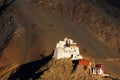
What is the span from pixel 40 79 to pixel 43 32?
7226 cm

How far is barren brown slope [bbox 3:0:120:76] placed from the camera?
162m

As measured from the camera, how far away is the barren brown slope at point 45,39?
161625 mm

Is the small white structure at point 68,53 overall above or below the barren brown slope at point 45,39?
below

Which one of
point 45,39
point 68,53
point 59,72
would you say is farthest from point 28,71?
point 45,39

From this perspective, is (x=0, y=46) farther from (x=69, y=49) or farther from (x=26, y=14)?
(x=69, y=49)

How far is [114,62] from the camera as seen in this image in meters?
174

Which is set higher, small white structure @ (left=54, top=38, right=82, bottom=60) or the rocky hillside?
small white structure @ (left=54, top=38, right=82, bottom=60)

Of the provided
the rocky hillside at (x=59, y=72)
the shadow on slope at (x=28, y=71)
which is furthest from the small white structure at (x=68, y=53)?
the shadow on slope at (x=28, y=71)

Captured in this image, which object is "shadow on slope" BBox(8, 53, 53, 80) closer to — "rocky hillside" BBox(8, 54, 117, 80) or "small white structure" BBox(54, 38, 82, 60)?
"rocky hillside" BBox(8, 54, 117, 80)

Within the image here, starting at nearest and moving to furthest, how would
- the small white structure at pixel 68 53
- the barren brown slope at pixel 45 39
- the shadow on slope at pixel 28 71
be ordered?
the small white structure at pixel 68 53 → the shadow on slope at pixel 28 71 → the barren brown slope at pixel 45 39

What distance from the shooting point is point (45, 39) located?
562 feet

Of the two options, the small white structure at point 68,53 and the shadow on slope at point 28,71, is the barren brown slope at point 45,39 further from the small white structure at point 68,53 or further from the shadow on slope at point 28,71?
the small white structure at point 68,53

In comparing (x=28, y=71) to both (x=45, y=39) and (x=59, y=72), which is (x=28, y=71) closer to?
(x=59, y=72)

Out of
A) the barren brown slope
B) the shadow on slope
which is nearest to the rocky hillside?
the shadow on slope
